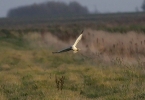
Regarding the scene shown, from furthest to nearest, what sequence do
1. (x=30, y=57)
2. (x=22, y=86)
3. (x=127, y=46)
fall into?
(x=30, y=57) → (x=127, y=46) → (x=22, y=86)

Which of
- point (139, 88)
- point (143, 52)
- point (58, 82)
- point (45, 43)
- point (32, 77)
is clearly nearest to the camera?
point (139, 88)

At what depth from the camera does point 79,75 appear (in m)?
14.4

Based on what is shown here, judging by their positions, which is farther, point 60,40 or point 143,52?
point 60,40

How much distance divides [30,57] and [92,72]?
7.46 metres

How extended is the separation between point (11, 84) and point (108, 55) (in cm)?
755

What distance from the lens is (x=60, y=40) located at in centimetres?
2775

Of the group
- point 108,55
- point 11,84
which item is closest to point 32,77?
point 11,84

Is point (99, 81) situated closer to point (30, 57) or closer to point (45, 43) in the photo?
point (30, 57)

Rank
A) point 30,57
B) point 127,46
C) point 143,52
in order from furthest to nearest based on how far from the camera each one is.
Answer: point 30,57, point 127,46, point 143,52

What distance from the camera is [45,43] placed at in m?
27.4

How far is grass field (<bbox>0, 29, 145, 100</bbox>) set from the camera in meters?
10.6

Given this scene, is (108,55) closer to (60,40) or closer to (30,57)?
(30,57)

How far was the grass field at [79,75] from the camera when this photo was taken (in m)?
10.6

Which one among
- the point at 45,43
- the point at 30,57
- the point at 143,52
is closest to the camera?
the point at 143,52
